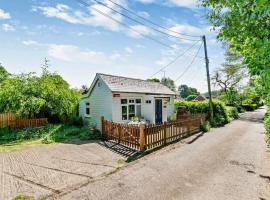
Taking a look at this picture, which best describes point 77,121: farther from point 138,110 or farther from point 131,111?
point 138,110

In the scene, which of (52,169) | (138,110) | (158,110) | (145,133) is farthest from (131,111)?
(52,169)

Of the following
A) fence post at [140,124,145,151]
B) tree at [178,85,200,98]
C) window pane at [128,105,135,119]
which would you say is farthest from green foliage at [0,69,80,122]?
tree at [178,85,200,98]

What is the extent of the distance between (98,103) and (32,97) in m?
5.69

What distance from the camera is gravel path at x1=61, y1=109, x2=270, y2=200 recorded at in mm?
6082

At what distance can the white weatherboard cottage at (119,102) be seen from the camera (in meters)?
17.1

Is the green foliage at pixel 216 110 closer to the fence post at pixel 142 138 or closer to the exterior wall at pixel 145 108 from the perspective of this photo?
the exterior wall at pixel 145 108

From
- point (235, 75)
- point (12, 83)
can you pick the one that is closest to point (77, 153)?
point (12, 83)

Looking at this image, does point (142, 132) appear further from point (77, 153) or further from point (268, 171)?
point (268, 171)

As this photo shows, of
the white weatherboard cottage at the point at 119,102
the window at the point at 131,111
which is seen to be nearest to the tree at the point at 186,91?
the white weatherboard cottage at the point at 119,102

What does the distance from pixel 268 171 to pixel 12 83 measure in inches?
768

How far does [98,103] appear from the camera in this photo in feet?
60.6

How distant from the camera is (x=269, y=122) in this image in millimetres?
6547

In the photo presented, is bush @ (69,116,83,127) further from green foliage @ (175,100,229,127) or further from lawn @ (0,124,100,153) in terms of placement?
green foliage @ (175,100,229,127)

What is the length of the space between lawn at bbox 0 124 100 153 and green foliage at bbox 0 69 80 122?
6.65 feet
